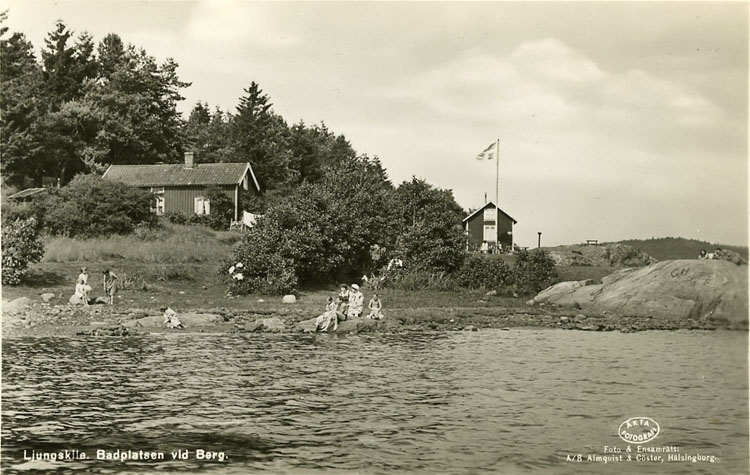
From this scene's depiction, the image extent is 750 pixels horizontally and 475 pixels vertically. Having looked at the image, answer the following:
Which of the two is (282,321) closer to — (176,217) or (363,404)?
(176,217)

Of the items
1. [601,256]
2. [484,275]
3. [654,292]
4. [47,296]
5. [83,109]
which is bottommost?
[47,296]

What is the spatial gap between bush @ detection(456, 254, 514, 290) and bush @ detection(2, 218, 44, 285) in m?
15.5

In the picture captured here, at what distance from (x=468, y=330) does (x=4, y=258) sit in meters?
14.8

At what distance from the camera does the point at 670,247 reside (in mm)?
20594

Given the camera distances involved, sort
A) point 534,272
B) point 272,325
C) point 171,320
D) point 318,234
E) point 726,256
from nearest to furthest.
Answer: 1. point 726,256
2. point 171,320
3. point 272,325
4. point 534,272
5. point 318,234

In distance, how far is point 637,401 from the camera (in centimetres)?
1437

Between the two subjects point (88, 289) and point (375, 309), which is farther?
point (375, 309)

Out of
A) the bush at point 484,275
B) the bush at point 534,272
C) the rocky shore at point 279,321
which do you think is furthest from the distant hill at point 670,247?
the bush at point 484,275

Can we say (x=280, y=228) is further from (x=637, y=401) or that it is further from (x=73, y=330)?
(x=637, y=401)

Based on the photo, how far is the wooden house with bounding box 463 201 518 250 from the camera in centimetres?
2902

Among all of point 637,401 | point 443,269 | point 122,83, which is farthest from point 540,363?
point 122,83

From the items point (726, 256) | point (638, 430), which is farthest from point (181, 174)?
point (638, 430)

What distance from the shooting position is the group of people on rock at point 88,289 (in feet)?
77.7

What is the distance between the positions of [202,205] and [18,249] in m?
8.71
